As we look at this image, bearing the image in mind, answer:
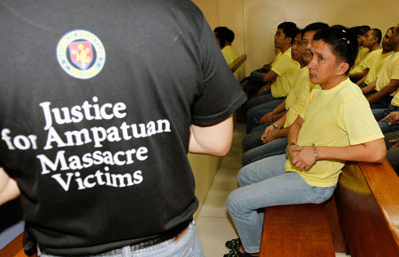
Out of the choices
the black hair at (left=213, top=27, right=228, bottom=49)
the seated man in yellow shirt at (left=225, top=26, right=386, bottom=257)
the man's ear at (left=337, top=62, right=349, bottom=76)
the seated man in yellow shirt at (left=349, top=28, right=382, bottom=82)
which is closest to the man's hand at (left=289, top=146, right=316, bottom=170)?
the seated man in yellow shirt at (left=225, top=26, right=386, bottom=257)

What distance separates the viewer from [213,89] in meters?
0.70

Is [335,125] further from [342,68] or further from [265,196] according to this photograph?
[265,196]

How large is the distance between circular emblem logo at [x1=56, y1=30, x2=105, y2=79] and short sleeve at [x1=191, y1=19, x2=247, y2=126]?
0.65ft

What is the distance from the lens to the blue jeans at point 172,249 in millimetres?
732

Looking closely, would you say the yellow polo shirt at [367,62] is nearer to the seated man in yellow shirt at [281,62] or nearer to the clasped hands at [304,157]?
the seated man in yellow shirt at [281,62]

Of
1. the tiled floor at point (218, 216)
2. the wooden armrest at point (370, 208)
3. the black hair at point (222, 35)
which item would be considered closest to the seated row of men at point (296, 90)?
the tiled floor at point (218, 216)

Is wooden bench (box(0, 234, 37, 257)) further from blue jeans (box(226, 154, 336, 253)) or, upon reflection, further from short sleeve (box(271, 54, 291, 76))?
short sleeve (box(271, 54, 291, 76))

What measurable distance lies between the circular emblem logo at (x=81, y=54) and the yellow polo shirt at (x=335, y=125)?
123 cm

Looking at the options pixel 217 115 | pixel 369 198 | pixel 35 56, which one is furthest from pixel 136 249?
pixel 369 198

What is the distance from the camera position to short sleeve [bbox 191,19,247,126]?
2.18 ft

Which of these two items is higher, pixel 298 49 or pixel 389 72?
pixel 298 49

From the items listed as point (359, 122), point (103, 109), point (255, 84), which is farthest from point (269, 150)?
point (255, 84)

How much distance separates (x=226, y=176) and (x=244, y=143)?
0.56 metres

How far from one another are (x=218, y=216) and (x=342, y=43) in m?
1.59
